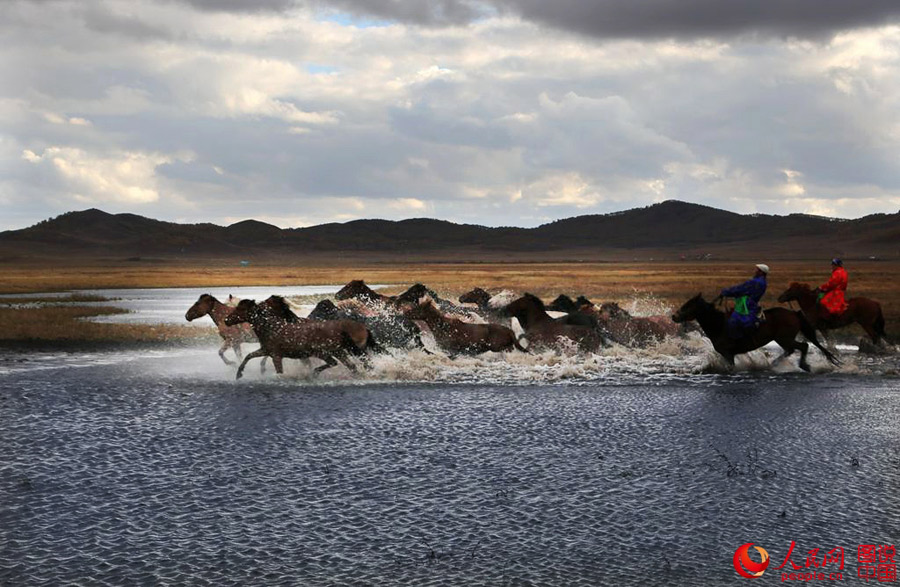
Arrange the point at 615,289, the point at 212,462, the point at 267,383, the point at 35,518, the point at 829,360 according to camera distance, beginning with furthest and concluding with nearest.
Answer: the point at 615,289 → the point at 829,360 → the point at 267,383 → the point at 212,462 → the point at 35,518

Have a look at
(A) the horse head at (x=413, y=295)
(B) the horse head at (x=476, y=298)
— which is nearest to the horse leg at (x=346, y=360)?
(A) the horse head at (x=413, y=295)

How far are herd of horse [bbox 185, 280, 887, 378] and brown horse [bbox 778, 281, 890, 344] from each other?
24 millimetres

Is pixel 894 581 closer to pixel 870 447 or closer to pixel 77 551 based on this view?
pixel 870 447

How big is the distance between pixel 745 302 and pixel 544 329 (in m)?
4.49

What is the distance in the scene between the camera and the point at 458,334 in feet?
63.8

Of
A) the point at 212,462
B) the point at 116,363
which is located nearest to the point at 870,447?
the point at 212,462

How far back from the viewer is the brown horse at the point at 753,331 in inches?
723

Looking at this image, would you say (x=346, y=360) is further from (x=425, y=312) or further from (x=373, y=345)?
(x=425, y=312)

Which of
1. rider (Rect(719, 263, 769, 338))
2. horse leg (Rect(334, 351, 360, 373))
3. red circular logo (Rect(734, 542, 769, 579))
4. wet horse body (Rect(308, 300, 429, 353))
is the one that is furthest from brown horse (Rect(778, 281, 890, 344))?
red circular logo (Rect(734, 542, 769, 579))

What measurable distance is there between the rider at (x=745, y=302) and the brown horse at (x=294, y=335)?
7.44 metres

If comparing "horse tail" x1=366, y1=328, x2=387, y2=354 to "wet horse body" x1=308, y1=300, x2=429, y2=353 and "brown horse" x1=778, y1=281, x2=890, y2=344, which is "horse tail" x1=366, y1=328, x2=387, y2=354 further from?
"brown horse" x1=778, y1=281, x2=890, y2=344

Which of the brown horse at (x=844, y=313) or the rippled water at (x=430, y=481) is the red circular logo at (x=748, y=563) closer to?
the rippled water at (x=430, y=481)

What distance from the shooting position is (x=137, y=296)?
48.7 metres

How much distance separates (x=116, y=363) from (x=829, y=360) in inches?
600
